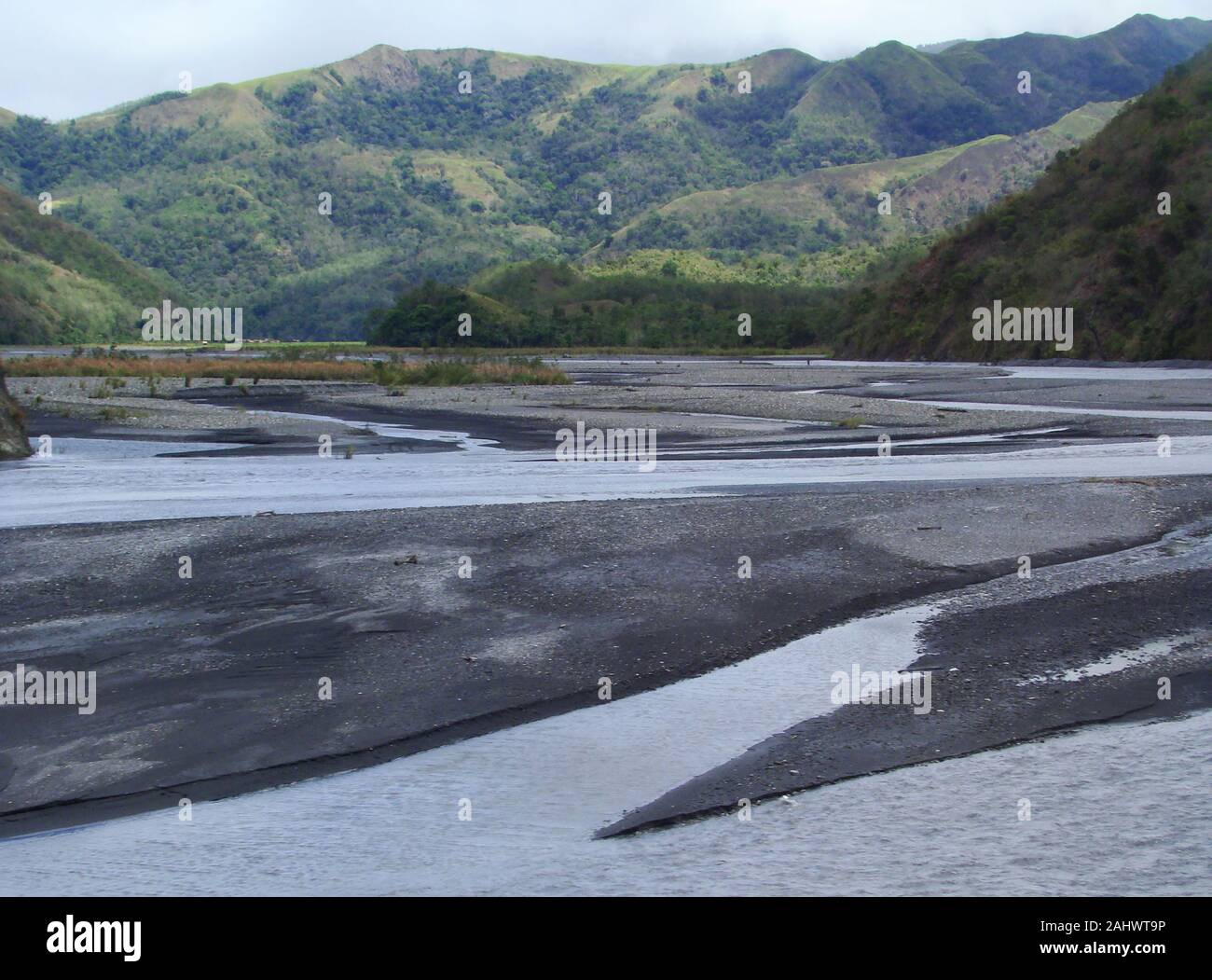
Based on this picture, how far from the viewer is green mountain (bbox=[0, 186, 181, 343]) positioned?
14550cm

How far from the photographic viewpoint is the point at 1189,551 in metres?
15.2

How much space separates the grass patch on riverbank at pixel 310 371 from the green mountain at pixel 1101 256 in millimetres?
28888

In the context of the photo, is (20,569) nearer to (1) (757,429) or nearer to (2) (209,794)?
(2) (209,794)

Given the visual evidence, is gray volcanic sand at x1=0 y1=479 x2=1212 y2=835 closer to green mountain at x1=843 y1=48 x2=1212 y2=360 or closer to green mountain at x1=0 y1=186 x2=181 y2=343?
green mountain at x1=843 y1=48 x2=1212 y2=360

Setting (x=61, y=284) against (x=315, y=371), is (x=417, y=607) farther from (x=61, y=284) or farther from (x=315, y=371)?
(x=61, y=284)

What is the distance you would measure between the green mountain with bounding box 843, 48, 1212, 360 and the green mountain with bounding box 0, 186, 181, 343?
8677cm

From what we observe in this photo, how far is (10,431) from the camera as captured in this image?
2867cm

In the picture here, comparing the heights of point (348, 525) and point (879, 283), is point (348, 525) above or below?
below

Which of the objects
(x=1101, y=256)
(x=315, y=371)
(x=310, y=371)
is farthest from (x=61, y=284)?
(x=1101, y=256)

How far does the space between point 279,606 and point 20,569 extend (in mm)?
3542

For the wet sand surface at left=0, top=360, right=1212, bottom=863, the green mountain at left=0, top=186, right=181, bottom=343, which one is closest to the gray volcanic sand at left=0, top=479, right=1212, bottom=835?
the wet sand surface at left=0, top=360, right=1212, bottom=863

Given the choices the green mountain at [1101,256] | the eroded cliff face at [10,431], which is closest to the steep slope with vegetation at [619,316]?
the green mountain at [1101,256]

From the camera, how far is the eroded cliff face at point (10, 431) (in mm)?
28406
